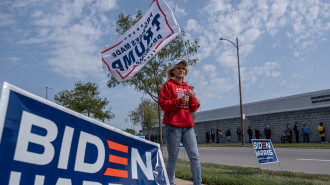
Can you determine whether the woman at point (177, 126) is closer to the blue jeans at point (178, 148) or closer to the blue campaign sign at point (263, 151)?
the blue jeans at point (178, 148)

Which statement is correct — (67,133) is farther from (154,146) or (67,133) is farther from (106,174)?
(154,146)

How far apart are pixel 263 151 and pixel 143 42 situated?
3.87m

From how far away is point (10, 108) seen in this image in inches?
60.2

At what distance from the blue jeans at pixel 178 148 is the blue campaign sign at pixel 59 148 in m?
1.22

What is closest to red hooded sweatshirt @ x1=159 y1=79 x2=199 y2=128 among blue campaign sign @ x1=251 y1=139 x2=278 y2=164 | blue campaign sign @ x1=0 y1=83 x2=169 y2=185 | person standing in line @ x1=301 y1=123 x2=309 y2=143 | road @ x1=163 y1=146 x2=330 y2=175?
blue campaign sign @ x1=0 y1=83 x2=169 y2=185

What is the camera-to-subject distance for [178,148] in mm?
3750

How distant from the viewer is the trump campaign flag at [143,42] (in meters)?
5.48

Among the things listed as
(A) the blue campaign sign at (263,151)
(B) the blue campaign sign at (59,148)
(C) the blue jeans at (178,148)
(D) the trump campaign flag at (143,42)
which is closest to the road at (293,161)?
(A) the blue campaign sign at (263,151)

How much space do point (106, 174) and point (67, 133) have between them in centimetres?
45

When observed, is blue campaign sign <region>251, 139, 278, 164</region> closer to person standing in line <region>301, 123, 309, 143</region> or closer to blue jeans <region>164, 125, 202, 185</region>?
blue jeans <region>164, 125, 202, 185</region>

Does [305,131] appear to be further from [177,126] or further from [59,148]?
[59,148]

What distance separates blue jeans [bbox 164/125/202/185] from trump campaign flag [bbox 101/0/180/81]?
82.1 inches

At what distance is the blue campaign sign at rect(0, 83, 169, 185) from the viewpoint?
1521 mm

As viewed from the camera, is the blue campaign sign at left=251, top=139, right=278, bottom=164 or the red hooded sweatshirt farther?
the blue campaign sign at left=251, top=139, right=278, bottom=164
